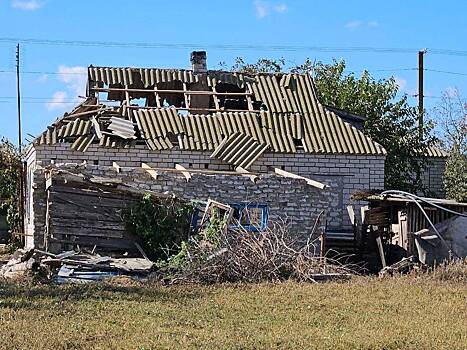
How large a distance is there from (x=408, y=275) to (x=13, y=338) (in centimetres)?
1071

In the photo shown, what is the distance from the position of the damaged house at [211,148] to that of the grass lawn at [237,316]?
4.11 metres

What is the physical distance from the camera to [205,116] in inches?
972

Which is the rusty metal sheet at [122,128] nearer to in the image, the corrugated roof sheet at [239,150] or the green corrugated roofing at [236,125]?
the green corrugated roofing at [236,125]

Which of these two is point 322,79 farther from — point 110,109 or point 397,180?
point 110,109

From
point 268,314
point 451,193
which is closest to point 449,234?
point 268,314

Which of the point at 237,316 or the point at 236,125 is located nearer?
the point at 237,316

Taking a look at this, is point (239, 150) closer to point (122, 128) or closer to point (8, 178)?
point (122, 128)

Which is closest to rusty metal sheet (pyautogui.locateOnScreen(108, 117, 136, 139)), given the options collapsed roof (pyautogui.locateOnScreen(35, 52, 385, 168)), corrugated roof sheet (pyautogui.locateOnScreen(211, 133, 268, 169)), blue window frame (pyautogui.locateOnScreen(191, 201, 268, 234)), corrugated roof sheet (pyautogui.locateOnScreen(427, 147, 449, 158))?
collapsed roof (pyautogui.locateOnScreen(35, 52, 385, 168))

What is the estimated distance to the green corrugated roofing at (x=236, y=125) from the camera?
77.3 ft

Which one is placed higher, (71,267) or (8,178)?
(8,178)

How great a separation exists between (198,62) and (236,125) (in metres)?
Answer: 3.77

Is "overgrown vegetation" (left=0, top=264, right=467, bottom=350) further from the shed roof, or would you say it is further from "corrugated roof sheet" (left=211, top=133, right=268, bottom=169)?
the shed roof

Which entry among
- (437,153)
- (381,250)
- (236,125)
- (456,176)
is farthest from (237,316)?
(437,153)

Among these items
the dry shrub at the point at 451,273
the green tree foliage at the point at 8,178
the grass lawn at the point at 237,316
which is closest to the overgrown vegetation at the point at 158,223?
the grass lawn at the point at 237,316
